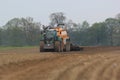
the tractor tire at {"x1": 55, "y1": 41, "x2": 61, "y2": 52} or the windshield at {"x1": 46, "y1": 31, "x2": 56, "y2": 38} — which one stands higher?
the windshield at {"x1": 46, "y1": 31, "x2": 56, "y2": 38}

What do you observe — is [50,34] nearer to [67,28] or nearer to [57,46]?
[57,46]

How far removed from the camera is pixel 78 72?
52.7 ft

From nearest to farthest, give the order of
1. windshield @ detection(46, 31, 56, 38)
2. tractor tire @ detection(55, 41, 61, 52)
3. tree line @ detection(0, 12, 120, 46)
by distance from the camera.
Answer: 1. tractor tire @ detection(55, 41, 61, 52)
2. windshield @ detection(46, 31, 56, 38)
3. tree line @ detection(0, 12, 120, 46)

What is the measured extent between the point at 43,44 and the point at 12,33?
65.3 metres

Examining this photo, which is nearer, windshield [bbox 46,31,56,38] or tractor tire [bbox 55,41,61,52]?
tractor tire [bbox 55,41,61,52]

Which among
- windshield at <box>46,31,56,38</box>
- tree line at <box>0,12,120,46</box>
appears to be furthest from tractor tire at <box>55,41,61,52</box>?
tree line at <box>0,12,120,46</box>

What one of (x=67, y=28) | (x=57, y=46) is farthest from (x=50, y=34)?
(x=67, y=28)

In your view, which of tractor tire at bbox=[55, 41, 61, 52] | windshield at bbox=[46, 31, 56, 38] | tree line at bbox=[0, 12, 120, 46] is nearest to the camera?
tractor tire at bbox=[55, 41, 61, 52]

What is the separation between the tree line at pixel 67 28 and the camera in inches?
3979

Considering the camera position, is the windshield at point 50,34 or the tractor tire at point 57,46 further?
the windshield at point 50,34

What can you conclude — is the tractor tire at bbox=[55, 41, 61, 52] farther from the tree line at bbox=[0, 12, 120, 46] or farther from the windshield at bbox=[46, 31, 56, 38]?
the tree line at bbox=[0, 12, 120, 46]

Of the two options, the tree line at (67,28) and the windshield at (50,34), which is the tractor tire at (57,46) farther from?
the tree line at (67,28)

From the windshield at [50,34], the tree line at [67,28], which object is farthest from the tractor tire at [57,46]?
the tree line at [67,28]

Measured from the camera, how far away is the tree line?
101 metres
